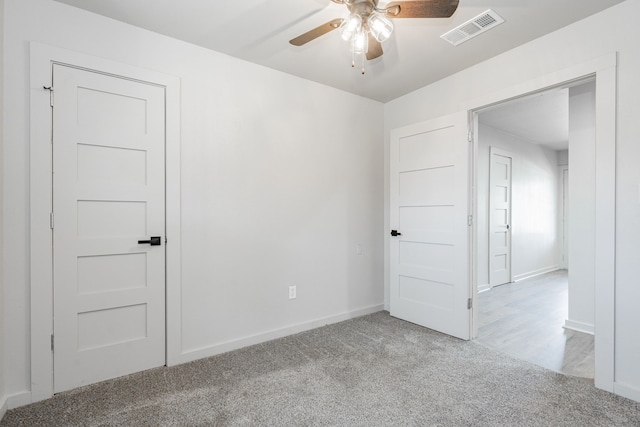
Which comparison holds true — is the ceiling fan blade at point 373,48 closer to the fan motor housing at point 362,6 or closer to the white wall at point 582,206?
the fan motor housing at point 362,6

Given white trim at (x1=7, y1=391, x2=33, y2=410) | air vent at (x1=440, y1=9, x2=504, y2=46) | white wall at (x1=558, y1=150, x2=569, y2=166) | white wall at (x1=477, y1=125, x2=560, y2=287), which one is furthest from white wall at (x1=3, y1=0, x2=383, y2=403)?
white wall at (x1=558, y1=150, x2=569, y2=166)

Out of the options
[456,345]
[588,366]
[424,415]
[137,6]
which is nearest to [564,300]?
[588,366]

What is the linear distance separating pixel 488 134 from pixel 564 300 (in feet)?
8.88

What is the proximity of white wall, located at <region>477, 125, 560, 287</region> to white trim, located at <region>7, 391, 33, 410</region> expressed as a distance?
16.9ft

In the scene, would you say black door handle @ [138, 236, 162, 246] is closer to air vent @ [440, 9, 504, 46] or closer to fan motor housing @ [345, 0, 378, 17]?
fan motor housing @ [345, 0, 378, 17]

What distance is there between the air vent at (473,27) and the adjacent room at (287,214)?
19 millimetres

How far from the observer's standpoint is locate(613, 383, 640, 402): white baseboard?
1.90 meters

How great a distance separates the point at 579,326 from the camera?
124 inches

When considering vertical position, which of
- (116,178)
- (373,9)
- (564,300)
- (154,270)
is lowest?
(564,300)

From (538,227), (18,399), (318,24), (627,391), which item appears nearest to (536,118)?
(538,227)

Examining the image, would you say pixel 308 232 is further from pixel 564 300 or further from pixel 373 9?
pixel 564 300

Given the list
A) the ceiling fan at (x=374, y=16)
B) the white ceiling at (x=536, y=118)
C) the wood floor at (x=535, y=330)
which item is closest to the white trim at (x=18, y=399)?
the ceiling fan at (x=374, y=16)

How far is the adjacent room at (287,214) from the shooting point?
1.88 m

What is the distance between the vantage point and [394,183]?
11.5 ft
